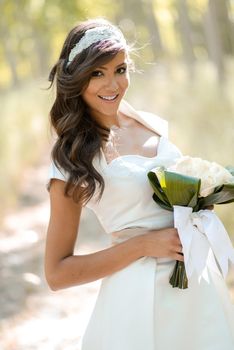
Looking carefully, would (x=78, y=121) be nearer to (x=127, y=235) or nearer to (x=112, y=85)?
(x=112, y=85)

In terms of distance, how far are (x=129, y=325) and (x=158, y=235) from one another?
0.37 m

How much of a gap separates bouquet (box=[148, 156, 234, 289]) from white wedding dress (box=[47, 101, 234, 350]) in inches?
2.6

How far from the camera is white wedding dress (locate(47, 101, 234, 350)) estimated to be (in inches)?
103

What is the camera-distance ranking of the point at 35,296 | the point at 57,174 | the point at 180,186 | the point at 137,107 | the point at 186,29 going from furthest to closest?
the point at 186,29 < the point at 137,107 < the point at 35,296 < the point at 57,174 < the point at 180,186

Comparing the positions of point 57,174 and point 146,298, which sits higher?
point 57,174

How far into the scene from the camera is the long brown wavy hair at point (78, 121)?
257 centimetres

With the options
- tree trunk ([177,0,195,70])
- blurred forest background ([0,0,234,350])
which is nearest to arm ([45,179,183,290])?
blurred forest background ([0,0,234,350])

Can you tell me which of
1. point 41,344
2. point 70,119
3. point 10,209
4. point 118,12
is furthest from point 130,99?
point 70,119

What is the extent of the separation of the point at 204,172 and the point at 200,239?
0.25 metres

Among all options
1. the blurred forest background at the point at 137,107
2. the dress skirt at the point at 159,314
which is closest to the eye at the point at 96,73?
the blurred forest background at the point at 137,107

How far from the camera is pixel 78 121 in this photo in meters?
2.73

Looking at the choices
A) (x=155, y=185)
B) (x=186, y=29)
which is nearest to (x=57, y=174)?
(x=155, y=185)

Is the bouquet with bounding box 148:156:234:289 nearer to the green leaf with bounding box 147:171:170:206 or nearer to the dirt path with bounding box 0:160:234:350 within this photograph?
the green leaf with bounding box 147:171:170:206

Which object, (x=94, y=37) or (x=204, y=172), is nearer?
(x=204, y=172)
